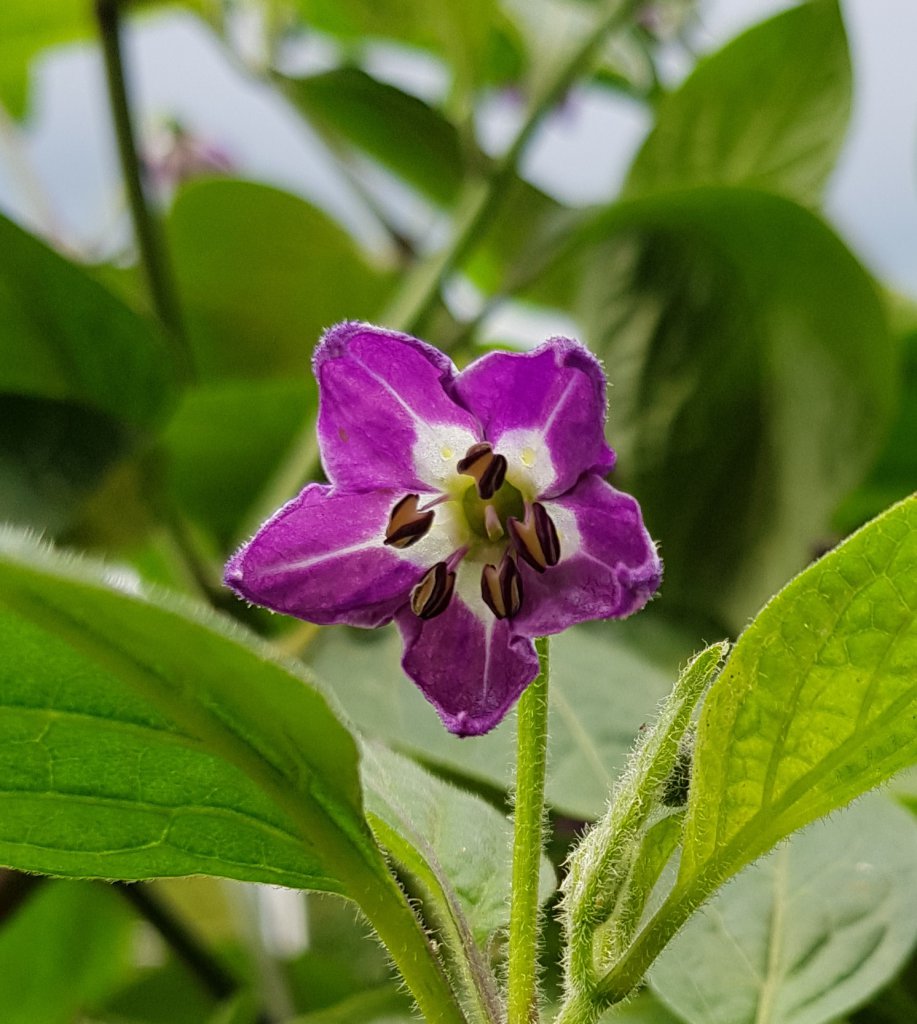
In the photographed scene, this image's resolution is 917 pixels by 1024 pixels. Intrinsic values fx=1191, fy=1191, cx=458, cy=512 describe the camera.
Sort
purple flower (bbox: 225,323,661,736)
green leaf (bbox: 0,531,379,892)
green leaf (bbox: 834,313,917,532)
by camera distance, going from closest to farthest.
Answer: green leaf (bbox: 0,531,379,892), purple flower (bbox: 225,323,661,736), green leaf (bbox: 834,313,917,532)

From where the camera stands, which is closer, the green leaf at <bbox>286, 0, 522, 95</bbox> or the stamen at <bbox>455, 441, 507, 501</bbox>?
the stamen at <bbox>455, 441, 507, 501</bbox>

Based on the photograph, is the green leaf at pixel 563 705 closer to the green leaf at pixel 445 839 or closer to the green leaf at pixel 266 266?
the green leaf at pixel 445 839

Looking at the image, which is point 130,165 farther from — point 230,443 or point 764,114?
point 764,114

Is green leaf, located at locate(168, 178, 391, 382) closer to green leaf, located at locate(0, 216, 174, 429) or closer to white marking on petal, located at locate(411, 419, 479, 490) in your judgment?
green leaf, located at locate(0, 216, 174, 429)

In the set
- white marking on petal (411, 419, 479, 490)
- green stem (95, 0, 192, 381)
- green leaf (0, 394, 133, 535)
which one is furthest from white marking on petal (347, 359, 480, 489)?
green stem (95, 0, 192, 381)

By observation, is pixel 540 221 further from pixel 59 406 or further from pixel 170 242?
pixel 59 406

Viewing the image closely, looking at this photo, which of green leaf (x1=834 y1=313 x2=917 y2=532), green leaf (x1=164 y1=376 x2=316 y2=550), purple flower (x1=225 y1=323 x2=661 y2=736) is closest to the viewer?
purple flower (x1=225 y1=323 x2=661 y2=736)
